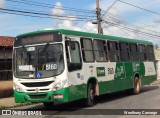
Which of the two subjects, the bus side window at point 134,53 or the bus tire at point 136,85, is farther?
the bus tire at point 136,85

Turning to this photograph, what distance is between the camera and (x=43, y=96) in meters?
14.4

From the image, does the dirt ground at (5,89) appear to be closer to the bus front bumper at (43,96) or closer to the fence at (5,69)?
the fence at (5,69)

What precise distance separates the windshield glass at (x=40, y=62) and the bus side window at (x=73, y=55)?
324 millimetres

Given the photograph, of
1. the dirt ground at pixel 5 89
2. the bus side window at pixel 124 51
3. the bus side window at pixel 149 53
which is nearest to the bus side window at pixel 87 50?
the bus side window at pixel 124 51

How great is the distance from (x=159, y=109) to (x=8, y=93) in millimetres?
12597

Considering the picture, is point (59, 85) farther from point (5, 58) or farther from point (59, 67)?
point (5, 58)

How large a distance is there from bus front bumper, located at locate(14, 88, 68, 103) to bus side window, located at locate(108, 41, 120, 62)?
5113 mm

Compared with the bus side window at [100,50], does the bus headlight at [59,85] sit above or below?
below

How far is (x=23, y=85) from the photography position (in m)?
14.7

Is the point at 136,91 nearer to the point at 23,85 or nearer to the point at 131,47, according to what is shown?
the point at 131,47

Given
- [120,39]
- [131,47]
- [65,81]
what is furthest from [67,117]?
[131,47]

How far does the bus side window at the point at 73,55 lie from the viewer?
14578 millimetres

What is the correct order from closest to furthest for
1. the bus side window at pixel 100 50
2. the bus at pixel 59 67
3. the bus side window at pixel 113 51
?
the bus at pixel 59 67 < the bus side window at pixel 100 50 < the bus side window at pixel 113 51

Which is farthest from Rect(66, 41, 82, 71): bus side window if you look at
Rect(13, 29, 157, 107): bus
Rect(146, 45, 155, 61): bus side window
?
Rect(146, 45, 155, 61): bus side window
